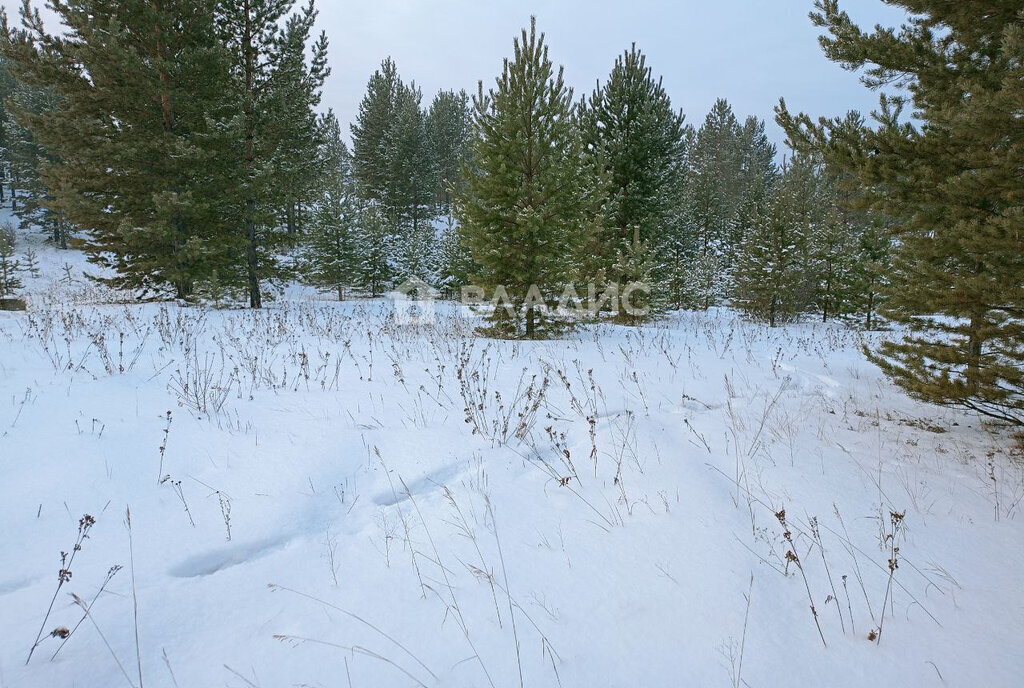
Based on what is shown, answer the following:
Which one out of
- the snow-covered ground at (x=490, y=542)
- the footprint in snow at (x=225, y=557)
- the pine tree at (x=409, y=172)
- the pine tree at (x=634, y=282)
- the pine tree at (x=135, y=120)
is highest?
the pine tree at (x=409, y=172)

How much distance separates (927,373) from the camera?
14.1ft

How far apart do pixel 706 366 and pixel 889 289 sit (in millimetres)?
2633

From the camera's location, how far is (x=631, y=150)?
15789 millimetres

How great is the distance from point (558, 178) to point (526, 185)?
73 cm

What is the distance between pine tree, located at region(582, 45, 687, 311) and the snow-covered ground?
484 inches

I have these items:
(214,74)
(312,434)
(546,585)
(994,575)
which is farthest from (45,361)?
(214,74)

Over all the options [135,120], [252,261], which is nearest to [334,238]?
[252,261]

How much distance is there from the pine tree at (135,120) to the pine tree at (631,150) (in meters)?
12.1

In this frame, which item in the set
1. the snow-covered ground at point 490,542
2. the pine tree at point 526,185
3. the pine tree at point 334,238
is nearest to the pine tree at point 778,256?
the pine tree at point 526,185

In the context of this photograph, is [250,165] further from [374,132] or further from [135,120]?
[374,132]

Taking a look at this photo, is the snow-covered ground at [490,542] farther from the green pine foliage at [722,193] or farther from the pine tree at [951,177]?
the green pine foliage at [722,193]

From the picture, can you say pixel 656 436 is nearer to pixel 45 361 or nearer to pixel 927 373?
pixel 927 373

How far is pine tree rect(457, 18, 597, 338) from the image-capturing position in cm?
971

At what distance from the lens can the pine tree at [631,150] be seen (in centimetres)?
1548
